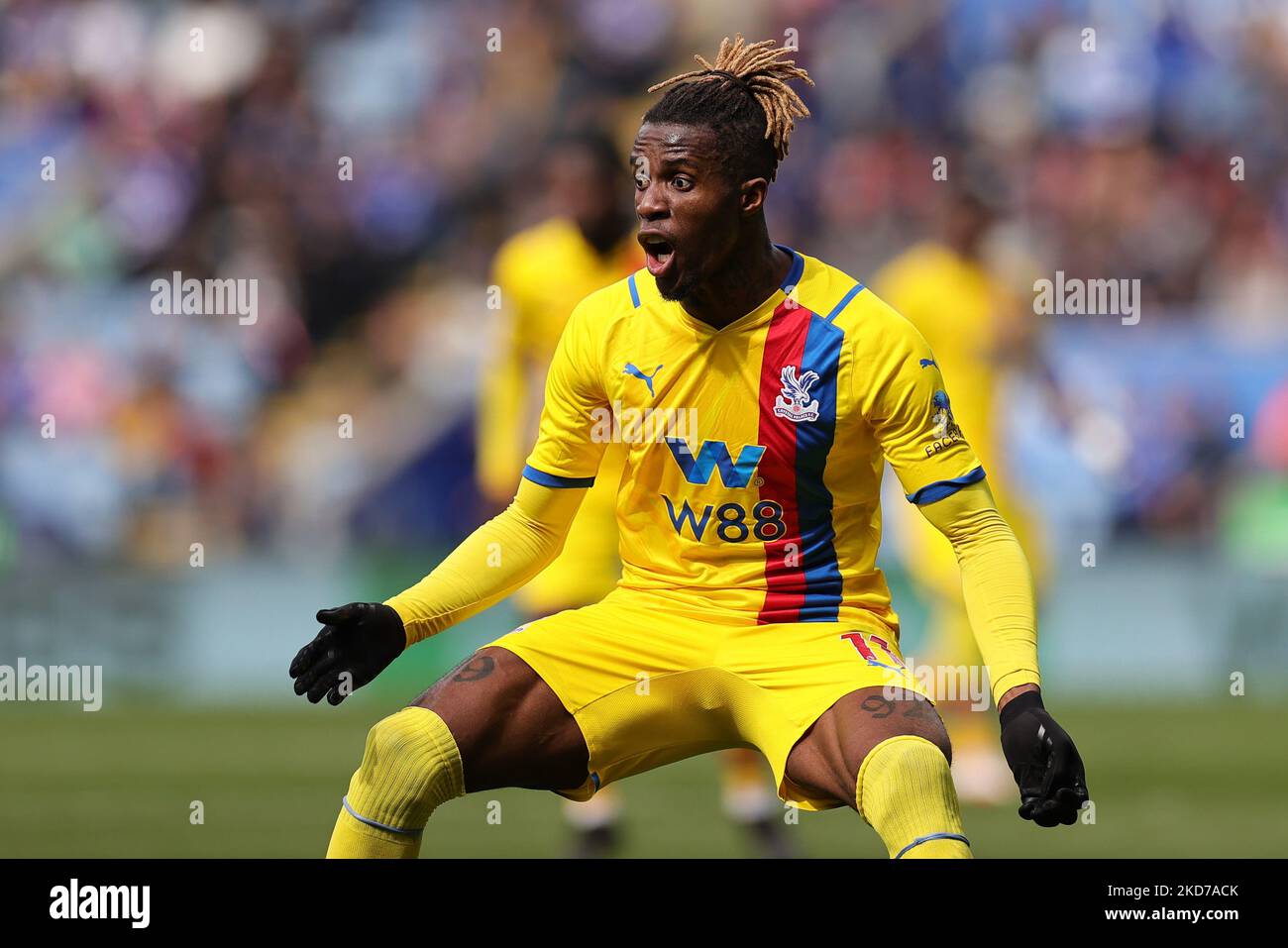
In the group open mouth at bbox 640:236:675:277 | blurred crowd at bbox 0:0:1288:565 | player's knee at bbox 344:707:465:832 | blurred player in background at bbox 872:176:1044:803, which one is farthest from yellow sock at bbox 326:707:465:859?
blurred crowd at bbox 0:0:1288:565

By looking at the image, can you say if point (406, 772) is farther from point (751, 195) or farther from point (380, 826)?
point (751, 195)

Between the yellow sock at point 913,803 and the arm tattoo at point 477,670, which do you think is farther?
the arm tattoo at point 477,670

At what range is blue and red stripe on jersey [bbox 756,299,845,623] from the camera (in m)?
4.86

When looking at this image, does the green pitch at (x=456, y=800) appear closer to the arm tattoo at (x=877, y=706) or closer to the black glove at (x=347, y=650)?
the black glove at (x=347, y=650)

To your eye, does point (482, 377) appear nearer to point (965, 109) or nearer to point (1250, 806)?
point (965, 109)

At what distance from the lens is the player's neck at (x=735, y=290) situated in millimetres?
4949

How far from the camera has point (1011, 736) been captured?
428cm

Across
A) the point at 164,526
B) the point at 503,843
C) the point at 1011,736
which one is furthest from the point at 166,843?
the point at 164,526

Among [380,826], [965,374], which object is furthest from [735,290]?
[965,374]

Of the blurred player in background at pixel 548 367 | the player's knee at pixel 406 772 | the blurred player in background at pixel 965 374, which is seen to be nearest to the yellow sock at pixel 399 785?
the player's knee at pixel 406 772

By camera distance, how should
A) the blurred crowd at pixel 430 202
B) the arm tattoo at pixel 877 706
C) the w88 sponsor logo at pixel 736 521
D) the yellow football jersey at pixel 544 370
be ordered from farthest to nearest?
the blurred crowd at pixel 430 202, the yellow football jersey at pixel 544 370, the w88 sponsor logo at pixel 736 521, the arm tattoo at pixel 877 706

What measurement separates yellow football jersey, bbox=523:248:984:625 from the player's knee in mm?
777

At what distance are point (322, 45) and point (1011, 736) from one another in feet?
40.4

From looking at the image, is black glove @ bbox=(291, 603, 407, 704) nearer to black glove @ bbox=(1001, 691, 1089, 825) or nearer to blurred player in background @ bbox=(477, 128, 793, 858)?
black glove @ bbox=(1001, 691, 1089, 825)
